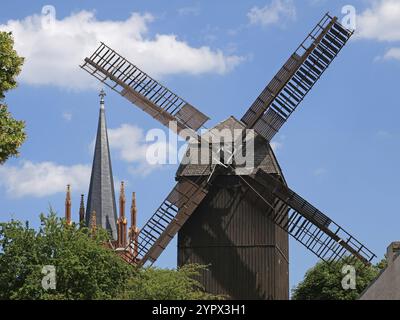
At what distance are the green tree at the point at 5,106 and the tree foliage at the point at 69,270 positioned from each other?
9.85m

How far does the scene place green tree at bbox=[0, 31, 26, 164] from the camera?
36438mm

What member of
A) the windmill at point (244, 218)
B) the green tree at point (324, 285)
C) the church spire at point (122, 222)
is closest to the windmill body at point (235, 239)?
the windmill at point (244, 218)

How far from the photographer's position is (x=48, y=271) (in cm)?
4622

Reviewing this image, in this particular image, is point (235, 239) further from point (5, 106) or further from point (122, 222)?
point (122, 222)

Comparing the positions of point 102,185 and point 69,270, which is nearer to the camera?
point 69,270

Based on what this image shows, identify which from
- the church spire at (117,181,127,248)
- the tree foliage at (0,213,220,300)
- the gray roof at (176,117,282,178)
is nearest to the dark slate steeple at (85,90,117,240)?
the church spire at (117,181,127,248)

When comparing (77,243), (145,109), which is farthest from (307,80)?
(77,243)

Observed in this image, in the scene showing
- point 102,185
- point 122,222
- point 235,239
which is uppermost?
point 102,185

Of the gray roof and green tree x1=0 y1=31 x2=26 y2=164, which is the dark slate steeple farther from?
green tree x1=0 y1=31 x2=26 y2=164

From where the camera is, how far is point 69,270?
1848 inches

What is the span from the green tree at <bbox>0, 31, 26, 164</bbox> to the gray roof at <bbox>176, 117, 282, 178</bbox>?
11.2 metres

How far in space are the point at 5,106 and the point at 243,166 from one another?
12308mm

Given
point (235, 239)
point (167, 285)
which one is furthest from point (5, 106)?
point (235, 239)
